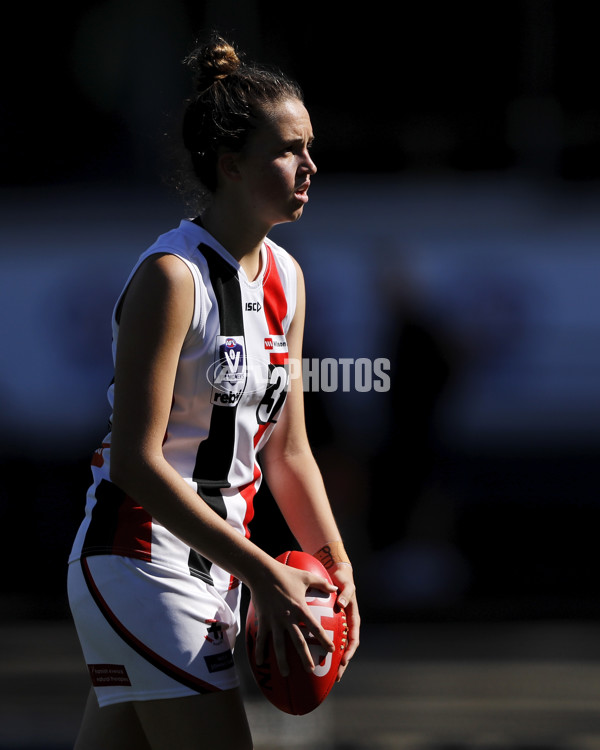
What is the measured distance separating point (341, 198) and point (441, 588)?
1.69m

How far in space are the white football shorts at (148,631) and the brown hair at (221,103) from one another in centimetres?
64

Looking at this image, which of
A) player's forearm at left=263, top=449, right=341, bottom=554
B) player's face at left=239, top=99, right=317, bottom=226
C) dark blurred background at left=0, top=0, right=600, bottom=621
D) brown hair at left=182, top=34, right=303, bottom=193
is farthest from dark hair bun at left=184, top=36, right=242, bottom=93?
dark blurred background at left=0, top=0, right=600, bottom=621

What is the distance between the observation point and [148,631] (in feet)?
5.05

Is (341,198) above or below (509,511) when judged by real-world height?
above

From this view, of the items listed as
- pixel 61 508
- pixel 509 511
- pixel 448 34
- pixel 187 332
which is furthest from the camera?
pixel 509 511

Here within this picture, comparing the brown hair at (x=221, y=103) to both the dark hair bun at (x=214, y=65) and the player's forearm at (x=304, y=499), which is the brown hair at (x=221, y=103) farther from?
the player's forearm at (x=304, y=499)

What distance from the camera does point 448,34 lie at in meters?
3.73

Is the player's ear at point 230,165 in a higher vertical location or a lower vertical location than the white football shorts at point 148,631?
higher

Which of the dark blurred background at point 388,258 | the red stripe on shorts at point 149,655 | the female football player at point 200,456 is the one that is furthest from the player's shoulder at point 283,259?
the dark blurred background at point 388,258

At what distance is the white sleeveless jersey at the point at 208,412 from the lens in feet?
5.14

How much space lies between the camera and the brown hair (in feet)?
5.41

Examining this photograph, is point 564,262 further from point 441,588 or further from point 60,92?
point 60,92

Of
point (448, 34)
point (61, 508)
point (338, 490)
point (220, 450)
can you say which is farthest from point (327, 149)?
point (220, 450)

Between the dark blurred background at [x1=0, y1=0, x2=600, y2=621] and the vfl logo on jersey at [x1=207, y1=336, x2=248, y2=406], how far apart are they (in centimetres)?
209
